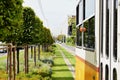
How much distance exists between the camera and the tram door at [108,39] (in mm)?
4896

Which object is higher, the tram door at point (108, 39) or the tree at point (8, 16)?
the tree at point (8, 16)

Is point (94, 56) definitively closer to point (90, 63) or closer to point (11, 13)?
point (90, 63)

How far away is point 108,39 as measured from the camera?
213 inches

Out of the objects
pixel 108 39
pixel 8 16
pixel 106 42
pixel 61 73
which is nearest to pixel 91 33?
pixel 106 42

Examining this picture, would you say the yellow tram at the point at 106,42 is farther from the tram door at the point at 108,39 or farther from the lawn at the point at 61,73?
the lawn at the point at 61,73

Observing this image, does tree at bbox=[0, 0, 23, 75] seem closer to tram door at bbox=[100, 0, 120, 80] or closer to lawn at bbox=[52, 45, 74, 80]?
tram door at bbox=[100, 0, 120, 80]

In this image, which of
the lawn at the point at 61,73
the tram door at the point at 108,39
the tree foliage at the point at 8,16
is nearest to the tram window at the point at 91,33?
the tram door at the point at 108,39

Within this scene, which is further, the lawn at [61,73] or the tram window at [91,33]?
the lawn at [61,73]

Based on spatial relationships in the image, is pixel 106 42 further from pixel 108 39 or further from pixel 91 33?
pixel 91 33

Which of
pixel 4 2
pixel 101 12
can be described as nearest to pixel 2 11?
pixel 4 2

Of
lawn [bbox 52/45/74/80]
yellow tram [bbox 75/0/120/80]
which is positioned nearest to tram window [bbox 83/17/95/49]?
yellow tram [bbox 75/0/120/80]

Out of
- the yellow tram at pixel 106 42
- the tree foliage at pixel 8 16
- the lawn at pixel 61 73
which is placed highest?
the tree foliage at pixel 8 16

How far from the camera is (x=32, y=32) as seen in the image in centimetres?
2709

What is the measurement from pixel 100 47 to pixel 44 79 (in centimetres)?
1453
